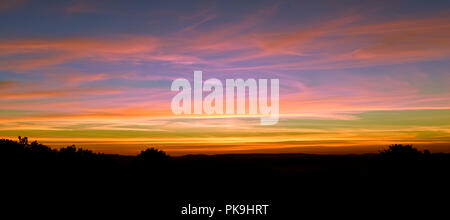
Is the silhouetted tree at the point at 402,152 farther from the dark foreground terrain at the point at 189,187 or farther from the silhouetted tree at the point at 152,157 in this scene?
the silhouetted tree at the point at 152,157

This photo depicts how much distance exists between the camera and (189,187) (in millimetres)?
33156

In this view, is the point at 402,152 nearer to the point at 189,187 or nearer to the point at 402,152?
the point at 402,152

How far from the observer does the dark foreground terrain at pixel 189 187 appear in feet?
81.1

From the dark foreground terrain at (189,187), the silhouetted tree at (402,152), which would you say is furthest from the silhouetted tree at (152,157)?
the silhouetted tree at (402,152)

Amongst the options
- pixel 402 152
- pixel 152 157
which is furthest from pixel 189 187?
pixel 402 152

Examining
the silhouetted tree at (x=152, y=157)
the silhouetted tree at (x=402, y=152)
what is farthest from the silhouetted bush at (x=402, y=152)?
the silhouetted tree at (x=152, y=157)

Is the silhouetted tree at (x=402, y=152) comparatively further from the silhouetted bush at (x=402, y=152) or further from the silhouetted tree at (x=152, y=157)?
the silhouetted tree at (x=152, y=157)

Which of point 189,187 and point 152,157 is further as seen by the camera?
point 152,157

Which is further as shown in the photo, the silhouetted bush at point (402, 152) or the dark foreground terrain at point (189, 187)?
the silhouetted bush at point (402, 152)

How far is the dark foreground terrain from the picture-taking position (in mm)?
24734

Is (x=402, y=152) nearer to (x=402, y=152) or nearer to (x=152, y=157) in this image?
(x=402, y=152)
